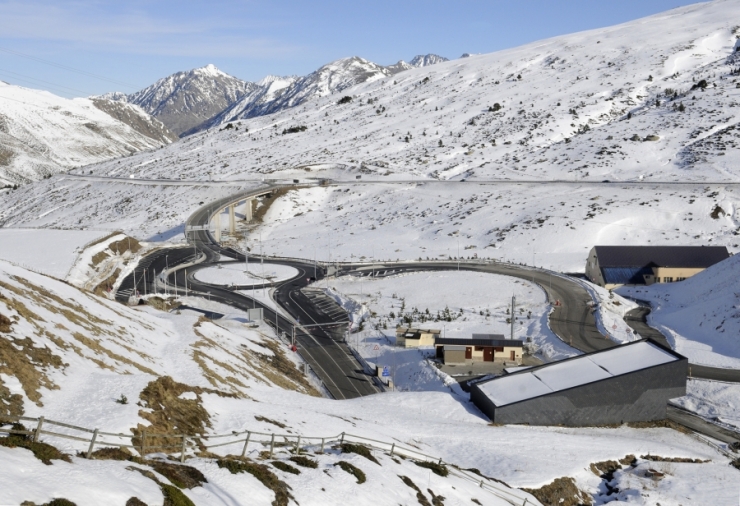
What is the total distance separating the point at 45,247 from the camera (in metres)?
88.6

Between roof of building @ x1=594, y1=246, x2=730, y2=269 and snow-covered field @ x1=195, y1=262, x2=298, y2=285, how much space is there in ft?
Answer: 142

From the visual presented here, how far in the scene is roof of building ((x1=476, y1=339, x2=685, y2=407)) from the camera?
4125cm

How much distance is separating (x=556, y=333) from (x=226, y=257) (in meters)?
57.7

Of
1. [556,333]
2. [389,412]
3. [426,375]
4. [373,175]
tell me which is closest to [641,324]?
[556,333]

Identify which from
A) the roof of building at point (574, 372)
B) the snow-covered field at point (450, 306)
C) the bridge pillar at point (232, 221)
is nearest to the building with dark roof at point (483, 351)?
the snow-covered field at point (450, 306)

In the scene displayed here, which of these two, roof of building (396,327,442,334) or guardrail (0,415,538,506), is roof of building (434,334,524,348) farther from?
guardrail (0,415,538,506)

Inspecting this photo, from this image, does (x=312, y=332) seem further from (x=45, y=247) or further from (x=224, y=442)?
(x=45, y=247)

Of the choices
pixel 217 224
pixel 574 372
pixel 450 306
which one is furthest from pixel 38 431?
pixel 217 224

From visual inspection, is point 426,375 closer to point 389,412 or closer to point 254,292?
point 389,412

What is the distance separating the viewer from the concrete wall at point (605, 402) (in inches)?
1566

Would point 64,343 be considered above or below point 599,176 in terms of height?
below

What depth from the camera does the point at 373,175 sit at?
458 ft

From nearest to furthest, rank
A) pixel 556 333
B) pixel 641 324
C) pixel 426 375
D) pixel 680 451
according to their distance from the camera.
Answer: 1. pixel 680 451
2. pixel 426 375
3. pixel 556 333
4. pixel 641 324

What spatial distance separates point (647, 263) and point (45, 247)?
275ft
